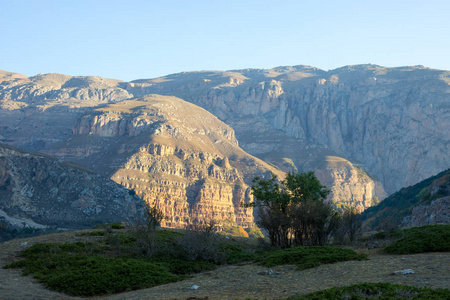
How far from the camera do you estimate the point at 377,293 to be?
18859 mm

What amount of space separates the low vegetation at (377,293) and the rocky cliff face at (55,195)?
13387cm

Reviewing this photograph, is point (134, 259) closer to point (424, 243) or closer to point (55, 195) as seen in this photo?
point (424, 243)

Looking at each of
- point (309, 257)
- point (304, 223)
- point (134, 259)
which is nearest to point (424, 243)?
point (309, 257)

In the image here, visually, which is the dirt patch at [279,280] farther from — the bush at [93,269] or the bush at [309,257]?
the bush at [93,269]

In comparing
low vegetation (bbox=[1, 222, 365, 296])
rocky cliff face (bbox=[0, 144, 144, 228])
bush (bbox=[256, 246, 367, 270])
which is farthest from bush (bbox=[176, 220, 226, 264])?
rocky cliff face (bbox=[0, 144, 144, 228])

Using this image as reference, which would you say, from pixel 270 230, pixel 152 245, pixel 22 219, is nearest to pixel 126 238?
pixel 152 245

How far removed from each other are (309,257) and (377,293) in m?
9.59

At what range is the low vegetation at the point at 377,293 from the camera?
17969 millimetres

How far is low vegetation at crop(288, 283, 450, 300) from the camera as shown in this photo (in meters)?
18.0

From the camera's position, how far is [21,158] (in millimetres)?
179875

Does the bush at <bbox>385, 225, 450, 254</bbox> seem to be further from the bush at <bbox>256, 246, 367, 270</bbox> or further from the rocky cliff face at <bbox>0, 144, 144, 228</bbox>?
the rocky cliff face at <bbox>0, 144, 144, 228</bbox>

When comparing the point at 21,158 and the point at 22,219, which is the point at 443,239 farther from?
the point at 21,158

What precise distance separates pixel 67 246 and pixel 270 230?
54.9 feet

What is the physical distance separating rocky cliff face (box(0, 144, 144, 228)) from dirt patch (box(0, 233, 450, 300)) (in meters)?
125
